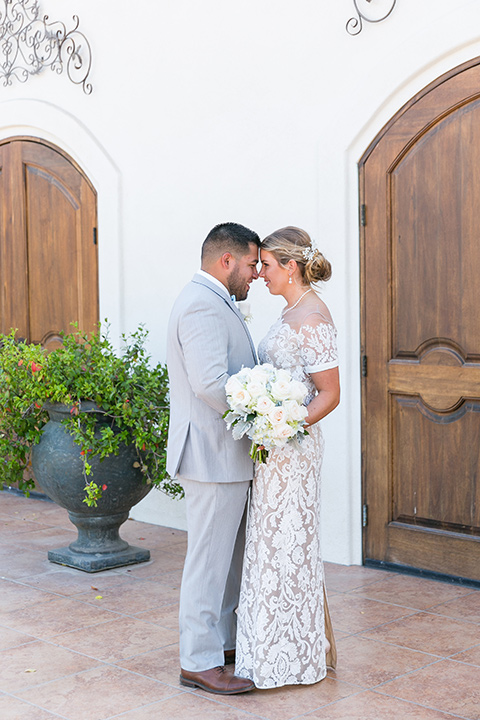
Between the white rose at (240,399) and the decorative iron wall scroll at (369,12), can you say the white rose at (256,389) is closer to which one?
the white rose at (240,399)

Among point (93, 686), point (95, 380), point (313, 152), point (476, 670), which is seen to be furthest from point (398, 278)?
point (93, 686)

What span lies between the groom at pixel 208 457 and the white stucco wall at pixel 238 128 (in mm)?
1753

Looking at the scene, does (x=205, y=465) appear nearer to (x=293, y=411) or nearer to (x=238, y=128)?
(x=293, y=411)

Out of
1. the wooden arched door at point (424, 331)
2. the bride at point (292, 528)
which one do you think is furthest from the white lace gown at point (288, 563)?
the wooden arched door at point (424, 331)

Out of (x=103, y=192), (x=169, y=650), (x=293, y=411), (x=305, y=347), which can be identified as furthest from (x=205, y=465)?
(x=103, y=192)

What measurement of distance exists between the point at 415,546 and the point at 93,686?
2.13 metres

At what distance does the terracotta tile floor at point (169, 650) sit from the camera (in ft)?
10.8

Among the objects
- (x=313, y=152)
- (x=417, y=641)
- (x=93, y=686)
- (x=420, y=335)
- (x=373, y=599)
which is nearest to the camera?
(x=93, y=686)

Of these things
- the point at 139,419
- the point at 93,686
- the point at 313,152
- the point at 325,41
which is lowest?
the point at 93,686

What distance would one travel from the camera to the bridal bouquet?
123 inches

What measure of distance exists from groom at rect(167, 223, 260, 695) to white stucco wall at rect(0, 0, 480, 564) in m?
1.75

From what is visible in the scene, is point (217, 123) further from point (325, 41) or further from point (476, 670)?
point (476, 670)

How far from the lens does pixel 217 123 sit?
5.69 metres

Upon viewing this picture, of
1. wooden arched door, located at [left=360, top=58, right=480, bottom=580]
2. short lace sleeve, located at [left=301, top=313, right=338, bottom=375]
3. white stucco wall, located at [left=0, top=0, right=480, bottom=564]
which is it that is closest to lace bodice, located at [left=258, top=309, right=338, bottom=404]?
short lace sleeve, located at [left=301, top=313, right=338, bottom=375]
